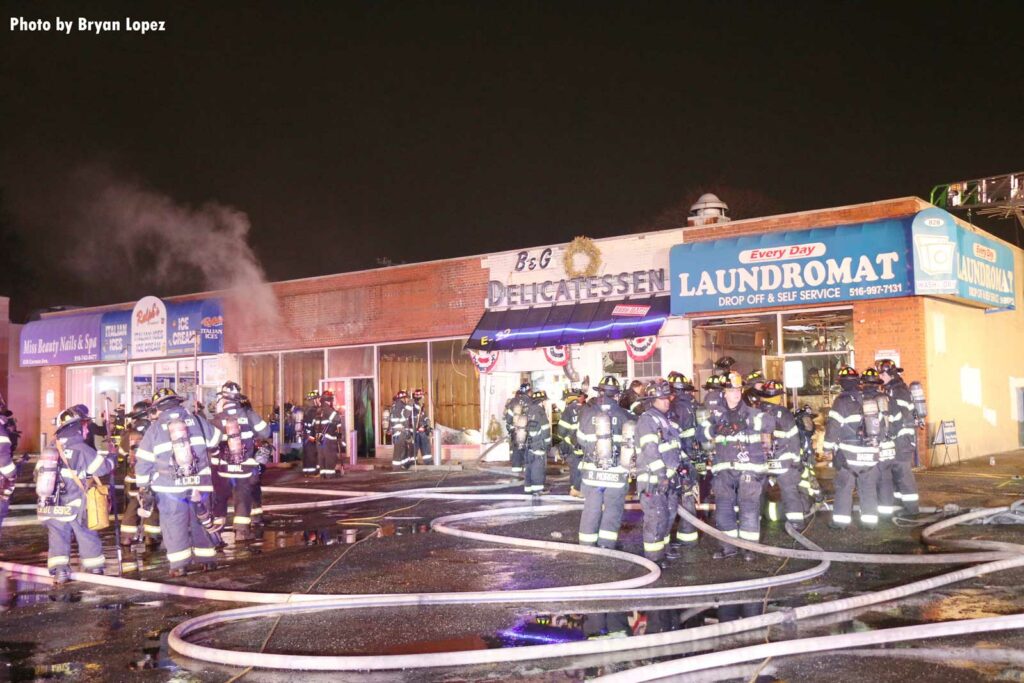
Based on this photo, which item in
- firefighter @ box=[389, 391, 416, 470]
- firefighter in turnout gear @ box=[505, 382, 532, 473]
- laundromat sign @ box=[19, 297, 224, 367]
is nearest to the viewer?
firefighter in turnout gear @ box=[505, 382, 532, 473]

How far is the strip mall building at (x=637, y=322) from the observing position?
18734 mm

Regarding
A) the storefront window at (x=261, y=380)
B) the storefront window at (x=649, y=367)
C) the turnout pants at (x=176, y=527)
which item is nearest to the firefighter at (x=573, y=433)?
the turnout pants at (x=176, y=527)

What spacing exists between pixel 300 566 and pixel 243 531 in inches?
100.0

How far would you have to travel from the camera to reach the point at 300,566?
33.2 feet

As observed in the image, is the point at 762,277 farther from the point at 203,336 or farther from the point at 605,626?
the point at 203,336

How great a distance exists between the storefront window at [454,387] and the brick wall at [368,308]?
54 centimetres

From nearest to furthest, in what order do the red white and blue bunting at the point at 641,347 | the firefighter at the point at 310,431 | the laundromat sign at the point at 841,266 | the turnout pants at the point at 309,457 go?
the laundromat sign at the point at 841,266
the firefighter at the point at 310,431
the red white and blue bunting at the point at 641,347
the turnout pants at the point at 309,457

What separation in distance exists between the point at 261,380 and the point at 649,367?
43.8 feet

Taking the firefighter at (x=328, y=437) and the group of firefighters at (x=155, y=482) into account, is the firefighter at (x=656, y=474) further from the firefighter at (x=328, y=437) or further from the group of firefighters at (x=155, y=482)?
the firefighter at (x=328, y=437)

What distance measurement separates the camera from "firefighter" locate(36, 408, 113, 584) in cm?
938

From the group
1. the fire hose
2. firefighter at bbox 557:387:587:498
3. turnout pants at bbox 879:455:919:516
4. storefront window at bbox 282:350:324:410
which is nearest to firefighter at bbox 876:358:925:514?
turnout pants at bbox 879:455:919:516

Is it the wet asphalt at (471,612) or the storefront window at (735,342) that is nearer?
the wet asphalt at (471,612)

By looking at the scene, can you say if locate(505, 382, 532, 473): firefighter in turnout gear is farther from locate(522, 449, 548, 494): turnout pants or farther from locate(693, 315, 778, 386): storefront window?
locate(693, 315, 778, 386): storefront window

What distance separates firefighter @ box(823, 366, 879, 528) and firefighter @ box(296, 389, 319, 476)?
12644mm
